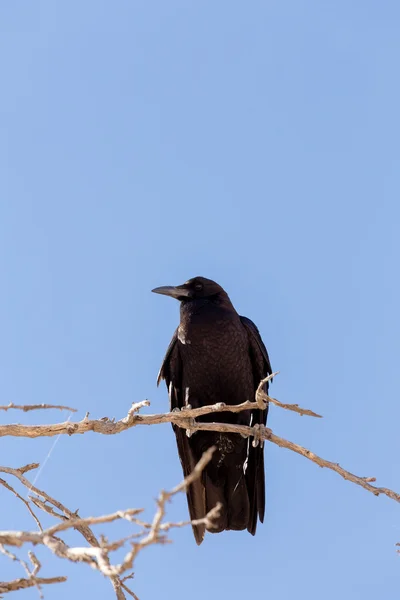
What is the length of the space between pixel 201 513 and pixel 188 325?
73.0 inches

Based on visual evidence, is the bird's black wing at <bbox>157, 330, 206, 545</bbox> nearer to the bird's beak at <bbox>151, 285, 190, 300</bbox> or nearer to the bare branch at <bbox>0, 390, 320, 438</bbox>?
the bird's beak at <bbox>151, 285, 190, 300</bbox>

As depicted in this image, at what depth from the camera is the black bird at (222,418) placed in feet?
24.4

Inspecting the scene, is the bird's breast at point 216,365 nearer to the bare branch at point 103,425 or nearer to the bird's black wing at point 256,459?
the bird's black wing at point 256,459

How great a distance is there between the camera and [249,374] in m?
7.66

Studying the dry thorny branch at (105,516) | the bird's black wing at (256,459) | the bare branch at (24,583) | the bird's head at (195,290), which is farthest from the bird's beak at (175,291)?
the bare branch at (24,583)

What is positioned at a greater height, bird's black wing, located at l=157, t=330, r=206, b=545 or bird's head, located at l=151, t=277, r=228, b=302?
bird's head, located at l=151, t=277, r=228, b=302

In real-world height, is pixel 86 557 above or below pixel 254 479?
below

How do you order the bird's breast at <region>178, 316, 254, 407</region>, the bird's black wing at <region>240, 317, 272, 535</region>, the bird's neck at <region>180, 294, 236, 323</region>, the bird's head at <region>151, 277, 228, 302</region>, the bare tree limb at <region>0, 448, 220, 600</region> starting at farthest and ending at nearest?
the bird's head at <region>151, 277, 228, 302</region>, the bird's neck at <region>180, 294, 236, 323</region>, the bird's breast at <region>178, 316, 254, 407</region>, the bird's black wing at <region>240, 317, 272, 535</region>, the bare tree limb at <region>0, 448, 220, 600</region>

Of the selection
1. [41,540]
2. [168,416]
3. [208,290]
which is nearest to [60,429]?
[168,416]

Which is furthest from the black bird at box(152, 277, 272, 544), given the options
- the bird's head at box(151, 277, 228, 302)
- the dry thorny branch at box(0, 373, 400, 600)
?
the dry thorny branch at box(0, 373, 400, 600)

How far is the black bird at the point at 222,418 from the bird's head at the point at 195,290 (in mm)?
400

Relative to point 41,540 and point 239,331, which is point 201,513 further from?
point 41,540

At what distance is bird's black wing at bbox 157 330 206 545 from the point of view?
7.45 metres

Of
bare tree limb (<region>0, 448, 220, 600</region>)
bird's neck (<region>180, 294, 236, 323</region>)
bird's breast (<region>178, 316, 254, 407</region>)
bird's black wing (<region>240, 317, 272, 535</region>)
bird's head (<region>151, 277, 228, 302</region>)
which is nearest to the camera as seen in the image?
bare tree limb (<region>0, 448, 220, 600</region>)
